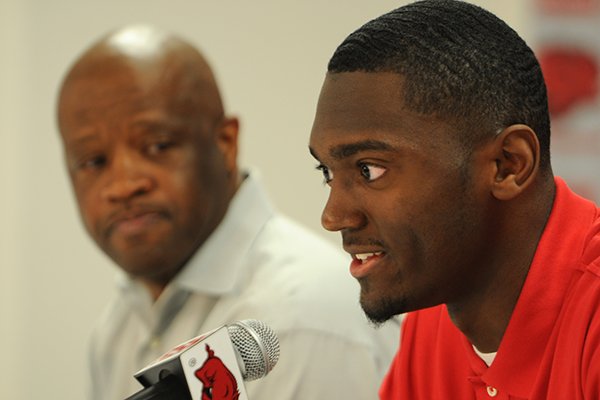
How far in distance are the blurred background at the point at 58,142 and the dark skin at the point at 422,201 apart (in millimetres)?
1949

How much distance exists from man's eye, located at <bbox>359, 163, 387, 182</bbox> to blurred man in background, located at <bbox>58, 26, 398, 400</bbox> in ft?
1.94

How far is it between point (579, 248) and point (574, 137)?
2241 millimetres

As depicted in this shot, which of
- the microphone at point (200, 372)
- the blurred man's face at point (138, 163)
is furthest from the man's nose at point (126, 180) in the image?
the microphone at point (200, 372)

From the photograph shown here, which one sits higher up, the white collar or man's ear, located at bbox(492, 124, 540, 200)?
man's ear, located at bbox(492, 124, 540, 200)

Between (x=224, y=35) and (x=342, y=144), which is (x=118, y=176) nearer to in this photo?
(x=342, y=144)

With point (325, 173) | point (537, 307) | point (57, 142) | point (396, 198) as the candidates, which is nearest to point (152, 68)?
point (325, 173)

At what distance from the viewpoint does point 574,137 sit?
129 inches

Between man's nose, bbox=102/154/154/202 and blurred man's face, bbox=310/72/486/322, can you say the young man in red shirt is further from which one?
man's nose, bbox=102/154/154/202

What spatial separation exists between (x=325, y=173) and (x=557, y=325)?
310mm

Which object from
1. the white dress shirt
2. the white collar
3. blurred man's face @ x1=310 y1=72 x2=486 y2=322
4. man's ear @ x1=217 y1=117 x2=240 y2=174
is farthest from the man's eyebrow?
man's ear @ x1=217 y1=117 x2=240 y2=174

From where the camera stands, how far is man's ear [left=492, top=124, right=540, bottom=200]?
43.4 inches

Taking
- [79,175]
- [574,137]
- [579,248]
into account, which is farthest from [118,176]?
[574,137]

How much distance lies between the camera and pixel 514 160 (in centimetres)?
111

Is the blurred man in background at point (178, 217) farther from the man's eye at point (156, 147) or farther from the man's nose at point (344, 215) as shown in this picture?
the man's nose at point (344, 215)
